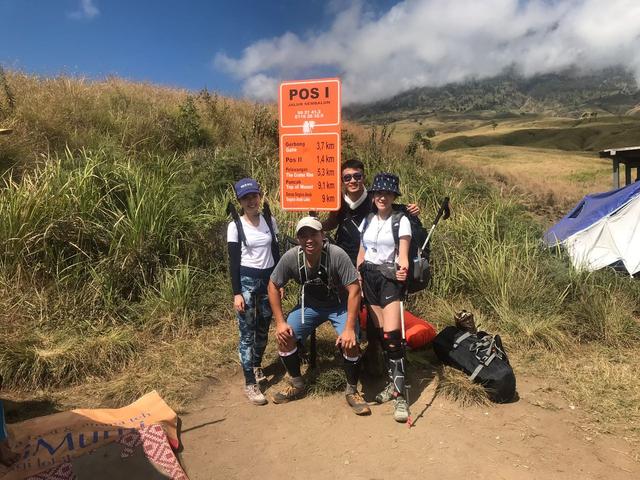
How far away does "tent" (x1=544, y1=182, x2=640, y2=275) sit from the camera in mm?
7227

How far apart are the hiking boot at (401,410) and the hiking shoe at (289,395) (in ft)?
2.70

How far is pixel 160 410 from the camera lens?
137 inches

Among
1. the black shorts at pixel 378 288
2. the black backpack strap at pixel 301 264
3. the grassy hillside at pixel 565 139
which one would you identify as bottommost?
the black shorts at pixel 378 288

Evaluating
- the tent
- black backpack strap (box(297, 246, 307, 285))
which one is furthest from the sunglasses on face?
the tent

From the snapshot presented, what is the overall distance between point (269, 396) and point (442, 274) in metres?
3.07

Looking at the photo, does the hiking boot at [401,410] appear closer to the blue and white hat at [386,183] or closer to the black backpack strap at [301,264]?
the black backpack strap at [301,264]

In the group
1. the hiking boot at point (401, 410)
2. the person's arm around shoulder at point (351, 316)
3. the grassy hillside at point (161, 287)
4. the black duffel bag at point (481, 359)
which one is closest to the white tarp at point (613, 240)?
the grassy hillside at point (161, 287)

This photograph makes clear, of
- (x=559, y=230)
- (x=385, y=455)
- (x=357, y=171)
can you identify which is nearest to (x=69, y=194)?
(x=357, y=171)

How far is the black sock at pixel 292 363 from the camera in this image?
3.86 m

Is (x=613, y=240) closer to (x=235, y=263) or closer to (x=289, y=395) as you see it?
(x=289, y=395)

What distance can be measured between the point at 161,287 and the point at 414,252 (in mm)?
2930

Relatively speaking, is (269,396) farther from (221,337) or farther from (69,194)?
(69,194)

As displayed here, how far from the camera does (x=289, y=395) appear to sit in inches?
155

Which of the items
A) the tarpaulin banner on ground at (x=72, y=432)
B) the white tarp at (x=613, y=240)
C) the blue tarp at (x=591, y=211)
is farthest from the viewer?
the blue tarp at (x=591, y=211)
